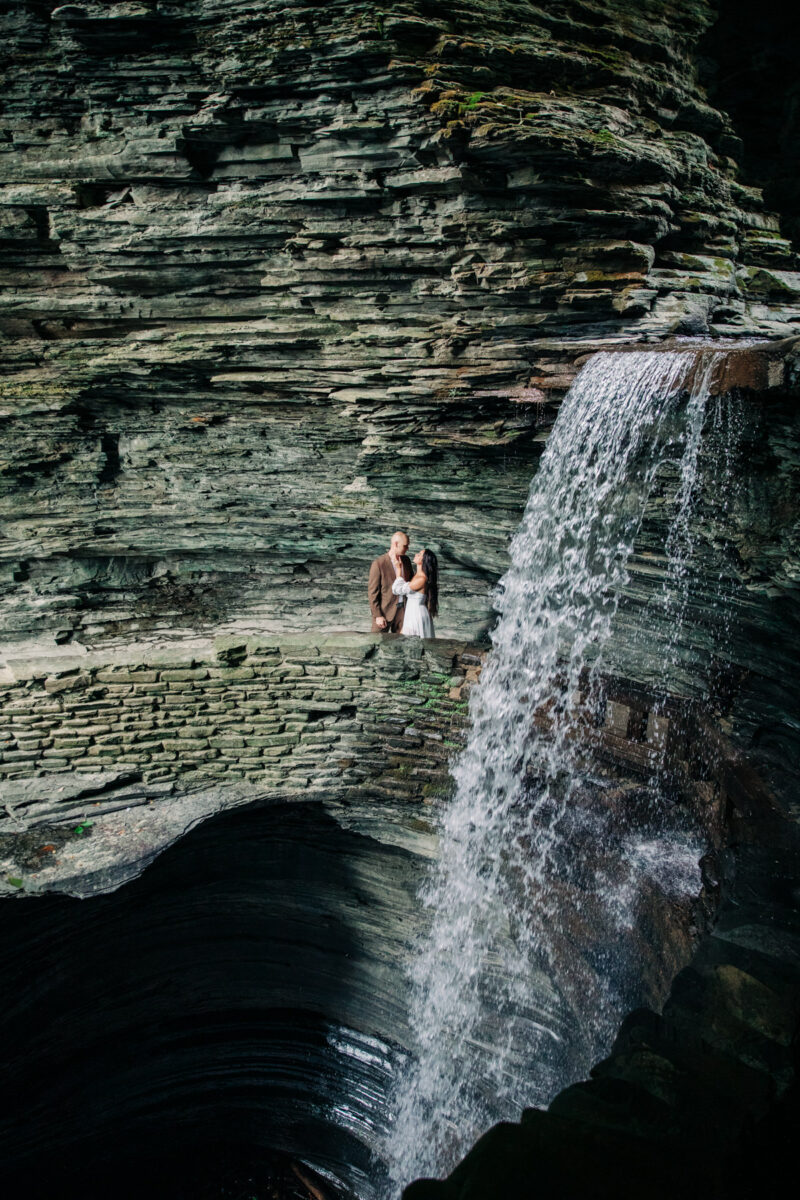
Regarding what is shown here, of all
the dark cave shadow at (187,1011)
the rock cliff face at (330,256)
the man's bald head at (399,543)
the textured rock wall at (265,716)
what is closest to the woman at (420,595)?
the man's bald head at (399,543)

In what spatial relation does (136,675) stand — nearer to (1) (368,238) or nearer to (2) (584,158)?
(1) (368,238)

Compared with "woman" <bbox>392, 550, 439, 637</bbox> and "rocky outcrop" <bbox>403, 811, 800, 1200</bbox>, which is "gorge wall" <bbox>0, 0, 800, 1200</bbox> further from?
"rocky outcrop" <bbox>403, 811, 800, 1200</bbox>

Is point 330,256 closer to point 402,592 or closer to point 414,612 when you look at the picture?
point 402,592

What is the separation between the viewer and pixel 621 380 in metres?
5.36

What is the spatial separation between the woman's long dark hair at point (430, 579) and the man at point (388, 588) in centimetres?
23

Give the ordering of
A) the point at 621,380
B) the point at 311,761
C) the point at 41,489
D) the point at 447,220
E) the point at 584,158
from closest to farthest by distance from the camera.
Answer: the point at 621,380 → the point at 584,158 → the point at 447,220 → the point at 311,761 → the point at 41,489

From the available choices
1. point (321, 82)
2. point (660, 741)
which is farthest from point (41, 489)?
point (660, 741)

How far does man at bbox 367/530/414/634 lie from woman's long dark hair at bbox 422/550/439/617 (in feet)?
0.76

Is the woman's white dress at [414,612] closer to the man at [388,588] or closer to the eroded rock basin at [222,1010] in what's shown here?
the man at [388,588]

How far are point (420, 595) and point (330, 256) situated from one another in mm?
3452

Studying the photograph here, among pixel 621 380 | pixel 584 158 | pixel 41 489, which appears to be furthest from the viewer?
pixel 41 489

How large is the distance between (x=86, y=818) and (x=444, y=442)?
505cm

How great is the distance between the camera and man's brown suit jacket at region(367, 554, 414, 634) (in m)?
6.75

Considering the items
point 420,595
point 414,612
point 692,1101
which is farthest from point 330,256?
point 692,1101
